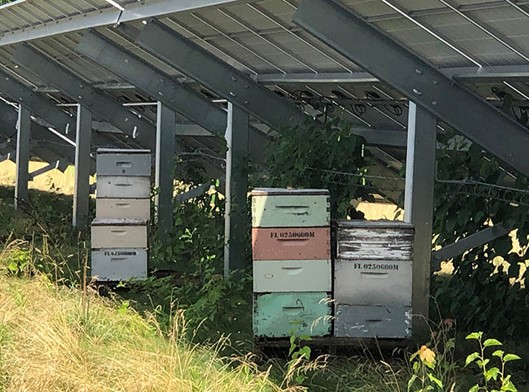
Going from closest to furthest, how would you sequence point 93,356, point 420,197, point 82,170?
point 93,356 → point 420,197 → point 82,170

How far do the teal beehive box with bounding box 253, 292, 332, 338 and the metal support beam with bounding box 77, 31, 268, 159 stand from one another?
18.5ft

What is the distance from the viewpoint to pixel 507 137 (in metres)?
8.14

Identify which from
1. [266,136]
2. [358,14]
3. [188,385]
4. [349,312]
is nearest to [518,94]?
[358,14]

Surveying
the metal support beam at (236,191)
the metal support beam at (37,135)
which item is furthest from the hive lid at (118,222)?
the metal support beam at (37,135)

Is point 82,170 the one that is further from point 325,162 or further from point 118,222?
point 325,162

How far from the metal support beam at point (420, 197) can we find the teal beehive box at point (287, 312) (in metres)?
0.85

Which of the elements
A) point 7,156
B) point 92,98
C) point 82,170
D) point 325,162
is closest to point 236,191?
point 325,162

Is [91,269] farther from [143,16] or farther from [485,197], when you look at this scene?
[485,197]

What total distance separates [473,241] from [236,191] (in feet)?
15.1

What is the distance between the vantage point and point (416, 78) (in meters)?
8.36

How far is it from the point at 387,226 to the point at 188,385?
2663 millimetres

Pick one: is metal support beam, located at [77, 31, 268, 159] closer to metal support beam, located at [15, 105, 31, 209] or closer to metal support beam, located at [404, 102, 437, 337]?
metal support beam, located at [404, 102, 437, 337]

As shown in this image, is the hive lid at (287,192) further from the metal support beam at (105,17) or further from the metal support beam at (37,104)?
the metal support beam at (37,104)

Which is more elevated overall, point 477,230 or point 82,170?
point 82,170
